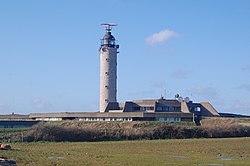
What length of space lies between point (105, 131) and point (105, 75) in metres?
35.5

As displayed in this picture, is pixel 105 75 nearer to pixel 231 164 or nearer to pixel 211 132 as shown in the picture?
pixel 211 132

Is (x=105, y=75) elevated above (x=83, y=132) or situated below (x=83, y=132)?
above

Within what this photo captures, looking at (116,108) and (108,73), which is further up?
(108,73)

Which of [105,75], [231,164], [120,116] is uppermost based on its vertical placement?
[105,75]

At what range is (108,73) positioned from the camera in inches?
3964

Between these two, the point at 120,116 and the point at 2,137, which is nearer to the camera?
the point at 2,137

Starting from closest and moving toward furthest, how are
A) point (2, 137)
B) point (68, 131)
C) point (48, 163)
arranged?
point (48, 163), point (2, 137), point (68, 131)

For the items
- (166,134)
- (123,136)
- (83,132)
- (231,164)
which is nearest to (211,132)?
(166,134)

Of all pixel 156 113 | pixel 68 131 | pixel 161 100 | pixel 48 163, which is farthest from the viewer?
pixel 161 100

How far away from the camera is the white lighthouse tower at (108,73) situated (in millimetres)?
99875

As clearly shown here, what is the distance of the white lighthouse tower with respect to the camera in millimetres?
99875

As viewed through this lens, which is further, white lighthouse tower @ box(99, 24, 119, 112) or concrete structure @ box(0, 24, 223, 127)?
white lighthouse tower @ box(99, 24, 119, 112)

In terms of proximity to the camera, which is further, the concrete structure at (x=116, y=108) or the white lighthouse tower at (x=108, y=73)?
the white lighthouse tower at (x=108, y=73)

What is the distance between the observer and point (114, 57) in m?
103
